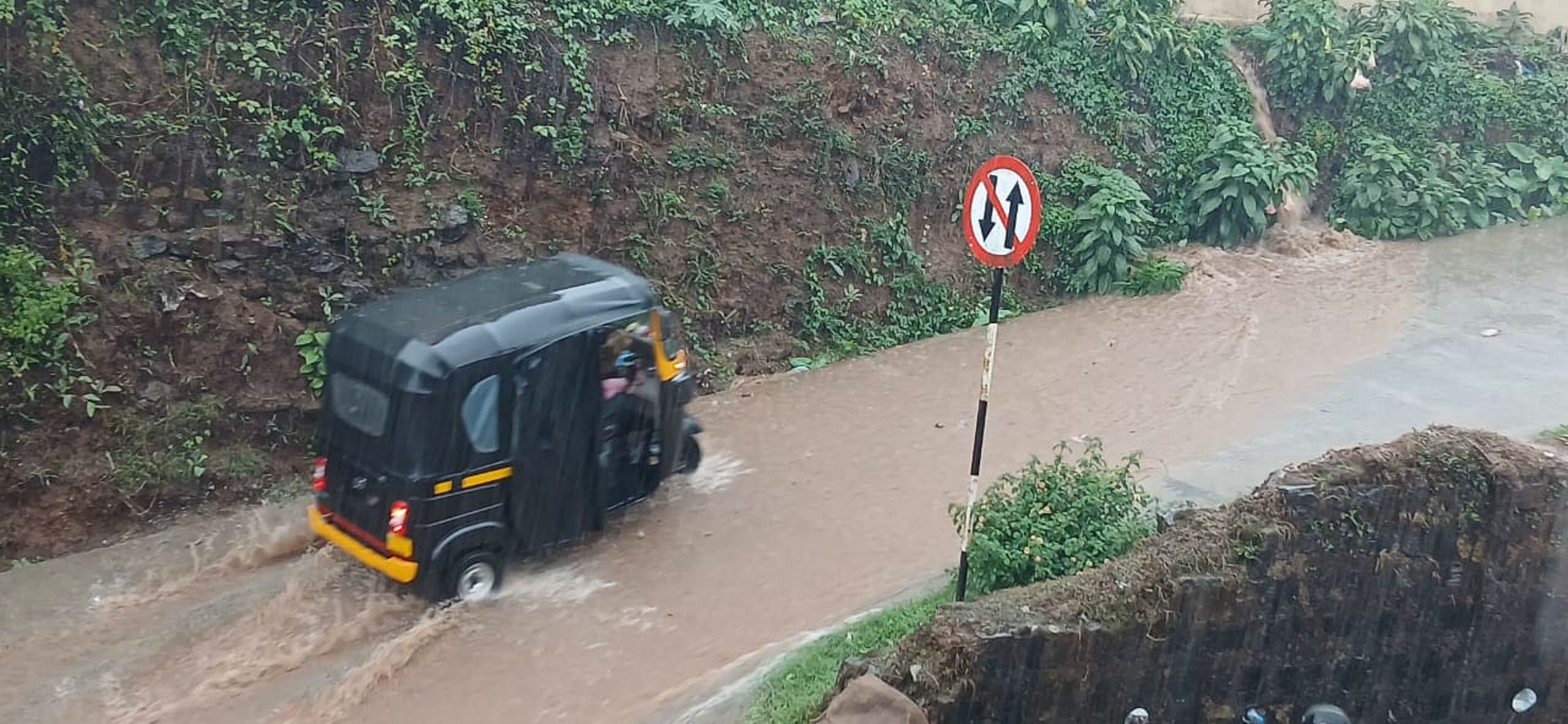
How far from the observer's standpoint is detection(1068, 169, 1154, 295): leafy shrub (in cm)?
1389

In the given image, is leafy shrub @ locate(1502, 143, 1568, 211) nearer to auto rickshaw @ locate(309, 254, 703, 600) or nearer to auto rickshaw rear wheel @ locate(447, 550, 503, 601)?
auto rickshaw @ locate(309, 254, 703, 600)

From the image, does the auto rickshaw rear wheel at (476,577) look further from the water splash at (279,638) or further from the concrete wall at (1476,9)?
the concrete wall at (1476,9)

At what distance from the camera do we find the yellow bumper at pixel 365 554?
7488 mm

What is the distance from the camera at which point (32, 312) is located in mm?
8703

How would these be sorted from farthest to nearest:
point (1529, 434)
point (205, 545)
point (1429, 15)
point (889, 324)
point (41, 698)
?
point (1429, 15)
point (889, 324)
point (1529, 434)
point (205, 545)
point (41, 698)

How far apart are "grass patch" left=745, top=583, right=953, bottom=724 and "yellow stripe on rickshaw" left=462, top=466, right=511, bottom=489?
2.05m

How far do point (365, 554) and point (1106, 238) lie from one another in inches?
351

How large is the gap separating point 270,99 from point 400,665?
16.3 ft

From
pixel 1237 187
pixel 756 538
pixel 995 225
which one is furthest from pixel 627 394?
pixel 1237 187

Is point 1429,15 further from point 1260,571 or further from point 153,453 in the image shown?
point 153,453

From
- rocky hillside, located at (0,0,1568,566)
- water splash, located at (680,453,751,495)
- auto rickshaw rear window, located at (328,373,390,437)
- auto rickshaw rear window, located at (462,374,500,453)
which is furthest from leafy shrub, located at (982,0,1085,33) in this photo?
auto rickshaw rear window, located at (328,373,390,437)

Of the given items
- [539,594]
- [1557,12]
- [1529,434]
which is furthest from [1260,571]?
[1557,12]

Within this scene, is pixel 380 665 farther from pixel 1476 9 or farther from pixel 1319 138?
pixel 1476 9

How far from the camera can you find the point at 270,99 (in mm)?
10016
